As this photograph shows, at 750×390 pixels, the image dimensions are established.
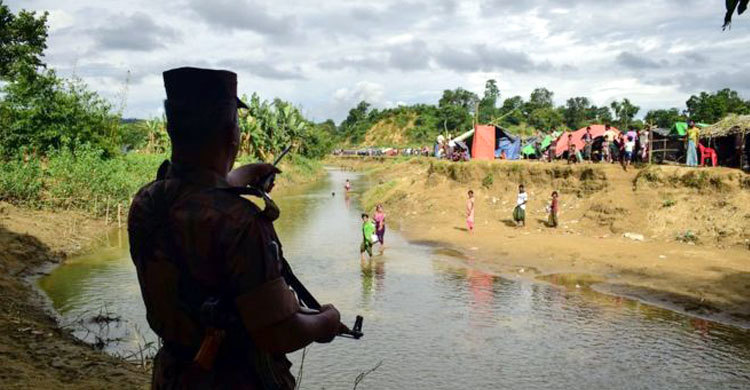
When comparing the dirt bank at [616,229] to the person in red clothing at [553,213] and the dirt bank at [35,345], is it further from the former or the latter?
the dirt bank at [35,345]

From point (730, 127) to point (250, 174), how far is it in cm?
2219

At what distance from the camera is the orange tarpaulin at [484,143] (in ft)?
110

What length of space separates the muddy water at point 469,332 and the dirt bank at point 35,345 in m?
0.61

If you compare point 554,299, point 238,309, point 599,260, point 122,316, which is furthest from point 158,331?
point 599,260

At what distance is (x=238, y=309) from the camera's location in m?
1.93

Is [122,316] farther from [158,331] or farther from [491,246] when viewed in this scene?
[491,246]

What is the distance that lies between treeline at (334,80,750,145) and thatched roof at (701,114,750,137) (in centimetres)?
2702

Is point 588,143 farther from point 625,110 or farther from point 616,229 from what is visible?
point 625,110

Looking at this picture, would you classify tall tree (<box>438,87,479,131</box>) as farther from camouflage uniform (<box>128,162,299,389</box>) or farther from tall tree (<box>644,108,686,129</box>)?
camouflage uniform (<box>128,162,299,389</box>)

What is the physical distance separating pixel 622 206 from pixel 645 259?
16.5ft

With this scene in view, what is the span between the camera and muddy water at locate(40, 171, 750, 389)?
356 inches

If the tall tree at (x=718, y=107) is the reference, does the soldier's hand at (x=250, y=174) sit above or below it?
below

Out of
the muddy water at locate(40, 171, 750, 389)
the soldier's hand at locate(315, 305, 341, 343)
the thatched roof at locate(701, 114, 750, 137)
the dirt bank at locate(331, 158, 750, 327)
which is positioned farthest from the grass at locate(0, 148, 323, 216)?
the thatched roof at locate(701, 114, 750, 137)

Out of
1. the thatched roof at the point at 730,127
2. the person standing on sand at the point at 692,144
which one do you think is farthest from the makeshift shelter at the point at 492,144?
the thatched roof at the point at 730,127
